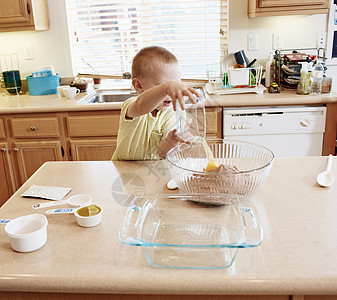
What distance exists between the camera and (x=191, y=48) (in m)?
3.01

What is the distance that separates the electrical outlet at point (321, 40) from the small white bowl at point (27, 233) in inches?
103

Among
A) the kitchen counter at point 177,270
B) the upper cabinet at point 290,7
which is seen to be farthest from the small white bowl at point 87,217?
the upper cabinet at point 290,7

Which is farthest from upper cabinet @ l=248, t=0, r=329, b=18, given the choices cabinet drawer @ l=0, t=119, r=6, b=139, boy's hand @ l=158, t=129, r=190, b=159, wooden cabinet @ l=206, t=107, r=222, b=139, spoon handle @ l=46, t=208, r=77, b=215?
spoon handle @ l=46, t=208, r=77, b=215

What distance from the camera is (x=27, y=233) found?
0.87 meters

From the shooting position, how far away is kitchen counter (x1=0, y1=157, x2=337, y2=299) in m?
0.71

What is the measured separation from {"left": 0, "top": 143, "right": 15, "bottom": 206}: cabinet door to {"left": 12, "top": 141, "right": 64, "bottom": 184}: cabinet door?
0.20 feet

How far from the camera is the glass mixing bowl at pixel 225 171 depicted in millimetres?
942

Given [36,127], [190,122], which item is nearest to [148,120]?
[190,122]

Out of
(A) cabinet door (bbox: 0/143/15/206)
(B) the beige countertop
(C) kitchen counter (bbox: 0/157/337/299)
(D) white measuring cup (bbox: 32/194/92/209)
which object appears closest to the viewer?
(C) kitchen counter (bbox: 0/157/337/299)

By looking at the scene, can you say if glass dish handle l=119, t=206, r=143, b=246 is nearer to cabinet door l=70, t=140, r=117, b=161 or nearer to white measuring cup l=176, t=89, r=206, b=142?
white measuring cup l=176, t=89, r=206, b=142

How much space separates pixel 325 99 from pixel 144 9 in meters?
1.55

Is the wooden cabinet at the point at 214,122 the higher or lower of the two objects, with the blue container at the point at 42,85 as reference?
lower

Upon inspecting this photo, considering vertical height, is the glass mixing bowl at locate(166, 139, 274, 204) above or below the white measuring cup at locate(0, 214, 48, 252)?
above

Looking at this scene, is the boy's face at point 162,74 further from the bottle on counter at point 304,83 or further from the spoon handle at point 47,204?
the bottle on counter at point 304,83
